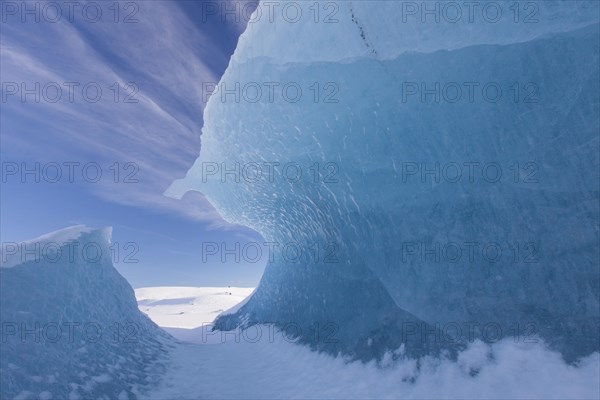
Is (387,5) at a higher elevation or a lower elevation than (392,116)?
higher

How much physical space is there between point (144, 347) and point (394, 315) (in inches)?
212

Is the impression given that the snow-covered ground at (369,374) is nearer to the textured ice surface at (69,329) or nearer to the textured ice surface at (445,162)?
the textured ice surface at (445,162)

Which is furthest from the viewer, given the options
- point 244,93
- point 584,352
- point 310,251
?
point 310,251

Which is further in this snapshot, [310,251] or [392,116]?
[310,251]

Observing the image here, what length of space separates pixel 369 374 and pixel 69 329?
4962mm

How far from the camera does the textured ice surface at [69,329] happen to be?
14.6 feet

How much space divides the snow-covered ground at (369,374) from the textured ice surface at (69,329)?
76cm

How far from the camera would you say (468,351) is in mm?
4301

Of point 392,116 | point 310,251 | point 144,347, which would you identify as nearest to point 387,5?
point 392,116

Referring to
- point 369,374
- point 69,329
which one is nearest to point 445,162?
point 369,374

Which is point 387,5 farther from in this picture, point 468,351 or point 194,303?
point 194,303

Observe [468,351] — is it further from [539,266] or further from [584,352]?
[539,266]

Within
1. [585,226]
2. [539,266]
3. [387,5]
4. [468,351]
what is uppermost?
[387,5]

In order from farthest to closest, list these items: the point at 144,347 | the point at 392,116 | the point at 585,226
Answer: the point at 144,347, the point at 392,116, the point at 585,226
